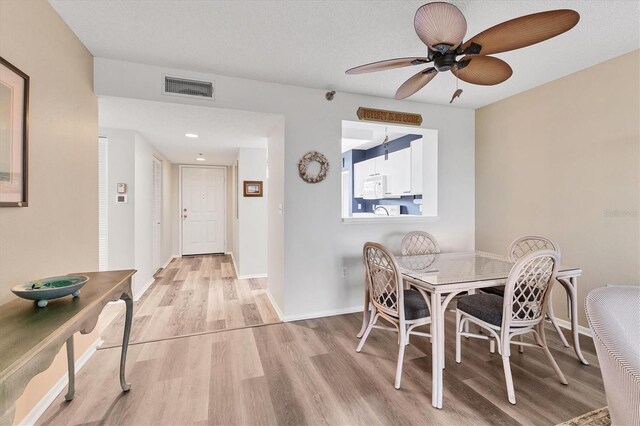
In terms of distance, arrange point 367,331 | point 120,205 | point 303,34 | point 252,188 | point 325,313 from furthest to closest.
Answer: point 252,188 → point 120,205 → point 325,313 → point 367,331 → point 303,34

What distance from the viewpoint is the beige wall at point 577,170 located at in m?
2.43

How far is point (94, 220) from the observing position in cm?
241

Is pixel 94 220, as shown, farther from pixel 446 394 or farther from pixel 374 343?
pixel 446 394

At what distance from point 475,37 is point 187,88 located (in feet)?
7.68

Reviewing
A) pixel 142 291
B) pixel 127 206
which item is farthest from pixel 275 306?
pixel 127 206

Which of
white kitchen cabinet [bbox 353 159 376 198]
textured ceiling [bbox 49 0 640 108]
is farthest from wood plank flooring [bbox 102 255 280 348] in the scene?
white kitchen cabinet [bbox 353 159 376 198]

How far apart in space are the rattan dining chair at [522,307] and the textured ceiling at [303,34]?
5.39 ft

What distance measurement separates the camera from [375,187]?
209 inches

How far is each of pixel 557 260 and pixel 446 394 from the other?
1.12 metres

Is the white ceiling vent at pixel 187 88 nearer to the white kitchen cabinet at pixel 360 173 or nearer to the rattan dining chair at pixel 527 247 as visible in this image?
the rattan dining chair at pixel 527 247

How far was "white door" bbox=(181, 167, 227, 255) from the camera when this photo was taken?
6.59 metres

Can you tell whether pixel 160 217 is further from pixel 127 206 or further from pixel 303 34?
pixel 303 34

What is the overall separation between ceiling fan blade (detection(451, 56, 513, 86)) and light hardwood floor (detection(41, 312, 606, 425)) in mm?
2054

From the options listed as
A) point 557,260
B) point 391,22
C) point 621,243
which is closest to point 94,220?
point 391,22
